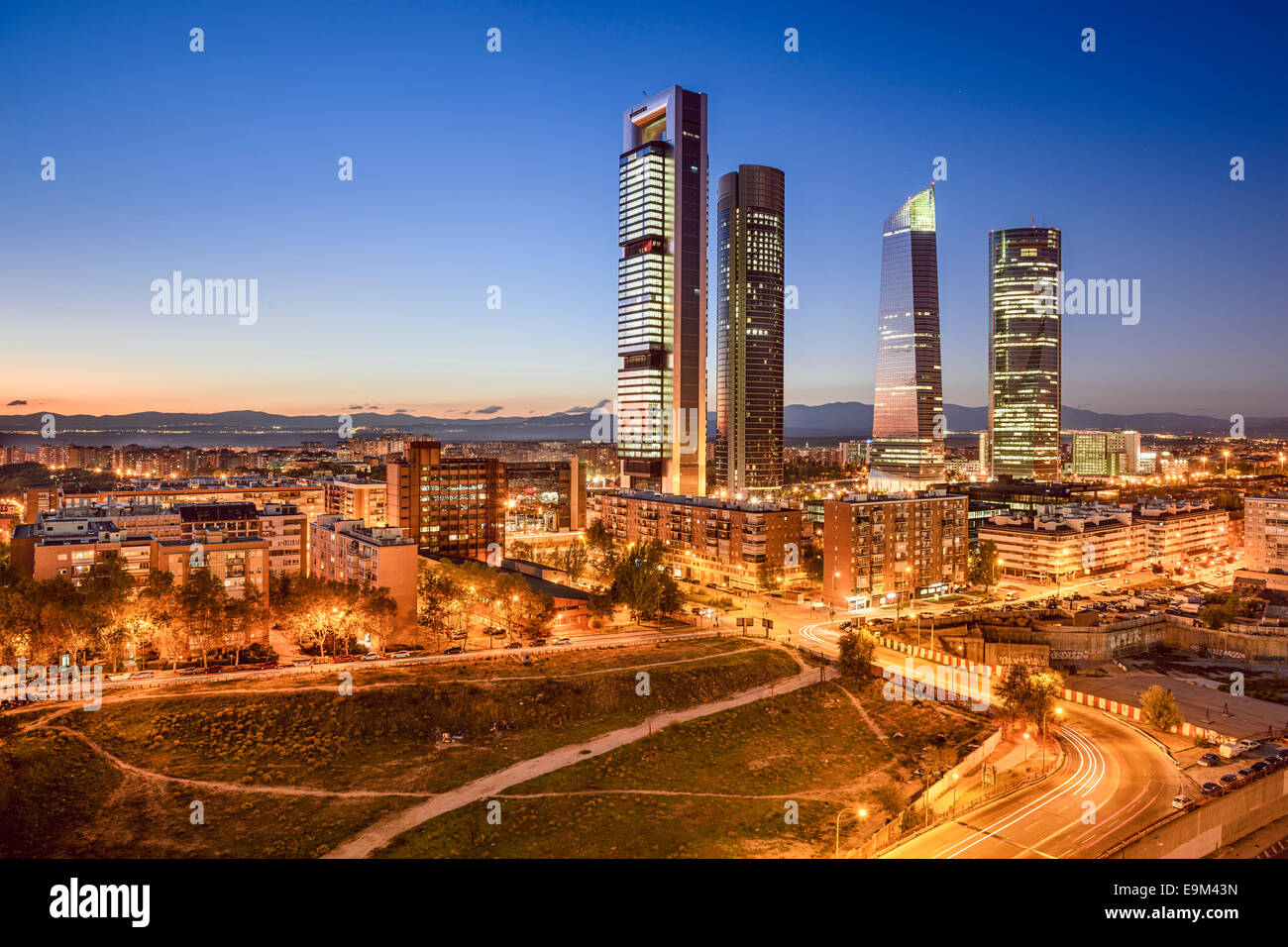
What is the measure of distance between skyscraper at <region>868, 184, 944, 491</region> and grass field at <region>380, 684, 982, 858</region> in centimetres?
8674

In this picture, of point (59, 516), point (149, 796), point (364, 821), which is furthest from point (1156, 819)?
point (59, 516)

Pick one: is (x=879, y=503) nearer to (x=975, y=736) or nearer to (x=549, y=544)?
(x=975, y=736)

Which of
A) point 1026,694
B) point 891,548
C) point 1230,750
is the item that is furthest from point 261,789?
point 891,548

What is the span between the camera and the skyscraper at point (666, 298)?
92.6 metres

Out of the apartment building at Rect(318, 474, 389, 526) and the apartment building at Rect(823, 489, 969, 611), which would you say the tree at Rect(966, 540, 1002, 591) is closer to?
the apartment building at Rect(823, 489, 969, 611)

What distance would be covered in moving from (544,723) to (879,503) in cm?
3033

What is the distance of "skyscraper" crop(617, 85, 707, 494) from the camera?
304 feet

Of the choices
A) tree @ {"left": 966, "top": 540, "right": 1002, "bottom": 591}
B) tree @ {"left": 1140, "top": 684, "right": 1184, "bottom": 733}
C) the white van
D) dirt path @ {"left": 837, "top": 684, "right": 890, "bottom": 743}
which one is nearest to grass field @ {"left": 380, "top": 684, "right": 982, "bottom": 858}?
dirt path @ {"left": 837, "top": 684, "right": 890, "bottom": 743}

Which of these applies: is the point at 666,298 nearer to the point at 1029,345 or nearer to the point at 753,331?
the point at 753,331

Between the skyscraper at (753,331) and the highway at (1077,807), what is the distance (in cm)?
8894

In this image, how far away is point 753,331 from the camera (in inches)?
4648

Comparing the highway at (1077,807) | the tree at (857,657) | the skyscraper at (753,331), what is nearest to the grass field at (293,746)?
the tree at (857,657)

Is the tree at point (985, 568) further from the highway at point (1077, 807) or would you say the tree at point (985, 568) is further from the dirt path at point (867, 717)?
the dirt path at point (867, 717)

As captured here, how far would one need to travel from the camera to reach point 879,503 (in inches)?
1997
